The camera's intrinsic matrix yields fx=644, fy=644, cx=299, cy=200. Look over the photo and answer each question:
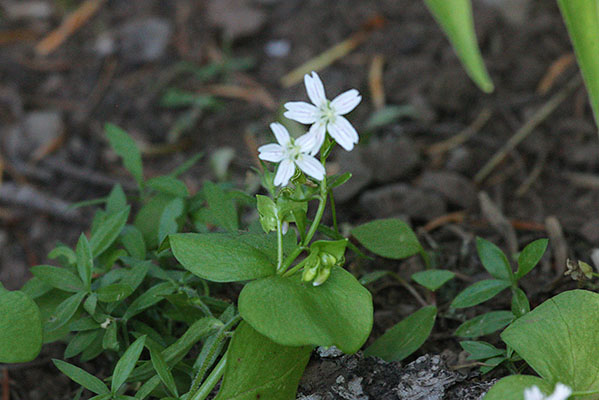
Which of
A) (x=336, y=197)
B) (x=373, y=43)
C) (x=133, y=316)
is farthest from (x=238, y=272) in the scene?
(x=373, y=43)

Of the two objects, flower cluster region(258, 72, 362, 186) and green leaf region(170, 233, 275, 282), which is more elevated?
flower cluster region(258, 72, 362, 186)

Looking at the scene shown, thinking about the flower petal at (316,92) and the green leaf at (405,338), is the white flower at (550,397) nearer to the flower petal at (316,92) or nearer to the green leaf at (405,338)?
the green leaf at (405,338)

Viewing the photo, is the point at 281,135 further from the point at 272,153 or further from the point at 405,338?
the point at 405,338

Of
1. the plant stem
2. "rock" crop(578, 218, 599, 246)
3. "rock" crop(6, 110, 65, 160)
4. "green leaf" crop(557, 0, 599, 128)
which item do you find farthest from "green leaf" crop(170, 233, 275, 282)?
"rock" crop(6, 110, 65, 160)

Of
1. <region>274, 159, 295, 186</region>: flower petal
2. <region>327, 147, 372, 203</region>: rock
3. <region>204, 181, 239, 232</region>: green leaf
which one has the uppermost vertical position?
<region>274, 159, 295, 186</region>: flower petal

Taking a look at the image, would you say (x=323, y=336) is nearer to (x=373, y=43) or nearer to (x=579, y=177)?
(x=579, y=177)

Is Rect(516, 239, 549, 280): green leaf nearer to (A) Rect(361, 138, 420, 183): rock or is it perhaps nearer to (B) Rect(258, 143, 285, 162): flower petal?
(B) Rect(258, 143, 285, 162): flower petal
